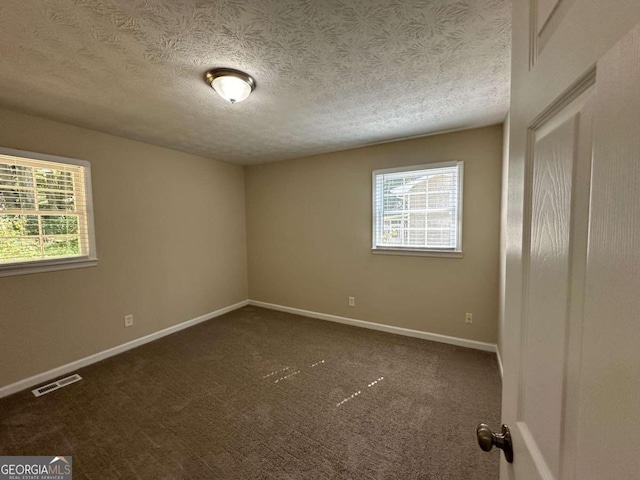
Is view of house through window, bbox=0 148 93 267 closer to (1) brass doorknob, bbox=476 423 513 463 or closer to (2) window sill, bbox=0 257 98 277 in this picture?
(2) window sill, bbox=0 257 98 277

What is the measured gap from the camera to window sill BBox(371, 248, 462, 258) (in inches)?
118

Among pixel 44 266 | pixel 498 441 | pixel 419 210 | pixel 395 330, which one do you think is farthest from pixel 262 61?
pixel 395 330

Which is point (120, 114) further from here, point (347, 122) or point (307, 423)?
point (307, 423)

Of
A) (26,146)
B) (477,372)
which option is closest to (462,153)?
(477,372)

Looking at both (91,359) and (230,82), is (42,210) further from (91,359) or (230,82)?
(230,82)

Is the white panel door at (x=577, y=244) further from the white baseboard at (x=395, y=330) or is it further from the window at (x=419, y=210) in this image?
the white baseboard at (x=395, y=330)

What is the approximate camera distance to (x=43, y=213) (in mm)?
2475

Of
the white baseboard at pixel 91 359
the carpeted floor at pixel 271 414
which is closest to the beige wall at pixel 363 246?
the carpeted floor at pixel 271 414

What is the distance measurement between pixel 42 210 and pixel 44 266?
0.51m

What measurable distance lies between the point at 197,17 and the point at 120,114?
5.21ft

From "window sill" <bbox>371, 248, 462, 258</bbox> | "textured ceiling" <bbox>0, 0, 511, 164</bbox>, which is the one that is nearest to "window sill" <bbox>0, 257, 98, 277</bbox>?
"textured ceiling" <bbox>0, 0, 511, 164</bbox>

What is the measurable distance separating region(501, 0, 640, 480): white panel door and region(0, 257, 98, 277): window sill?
3470mm

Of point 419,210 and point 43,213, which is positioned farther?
point 419,210

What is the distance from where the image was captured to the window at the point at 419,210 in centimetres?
299
